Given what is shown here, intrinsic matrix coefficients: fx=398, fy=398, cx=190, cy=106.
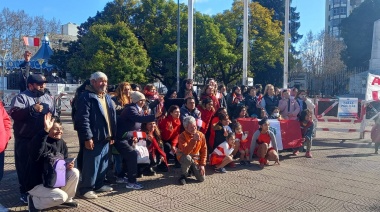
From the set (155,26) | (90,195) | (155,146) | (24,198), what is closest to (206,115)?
(155,146)

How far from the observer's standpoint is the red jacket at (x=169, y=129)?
8039 mm

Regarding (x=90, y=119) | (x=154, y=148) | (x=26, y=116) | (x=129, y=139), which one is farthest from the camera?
(x=154, y=148)

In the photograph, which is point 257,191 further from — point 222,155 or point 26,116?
point 26,116

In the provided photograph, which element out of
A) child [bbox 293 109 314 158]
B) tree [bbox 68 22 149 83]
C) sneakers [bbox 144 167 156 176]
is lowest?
sneakers [bbox 144 167 156 176]

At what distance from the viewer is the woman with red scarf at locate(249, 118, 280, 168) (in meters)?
8.63

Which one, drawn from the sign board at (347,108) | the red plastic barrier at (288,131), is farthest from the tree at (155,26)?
Result: the red plastic barrier at (288,131)

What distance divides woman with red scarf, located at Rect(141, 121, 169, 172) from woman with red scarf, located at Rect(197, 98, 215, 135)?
4.28ft

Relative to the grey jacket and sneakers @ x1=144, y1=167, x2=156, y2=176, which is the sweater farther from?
the grey jacket

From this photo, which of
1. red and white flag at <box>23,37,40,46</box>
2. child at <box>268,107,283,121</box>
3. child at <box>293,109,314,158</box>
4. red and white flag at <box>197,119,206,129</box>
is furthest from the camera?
red and white flag at <box>23,37,40,46</box>

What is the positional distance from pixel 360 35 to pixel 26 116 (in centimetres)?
4506

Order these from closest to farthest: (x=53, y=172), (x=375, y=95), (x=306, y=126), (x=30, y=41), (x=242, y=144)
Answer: (x=53, y=172), (x=242, y=144), (x=306, y=126), (x=375, y=95), (x=30, y=41)

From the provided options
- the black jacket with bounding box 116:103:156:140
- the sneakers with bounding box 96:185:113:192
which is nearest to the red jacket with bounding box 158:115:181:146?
the black jacket with bounding box 116:103:156:140

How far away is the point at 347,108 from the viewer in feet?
45.0

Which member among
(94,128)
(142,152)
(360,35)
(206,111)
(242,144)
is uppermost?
(360,35)
